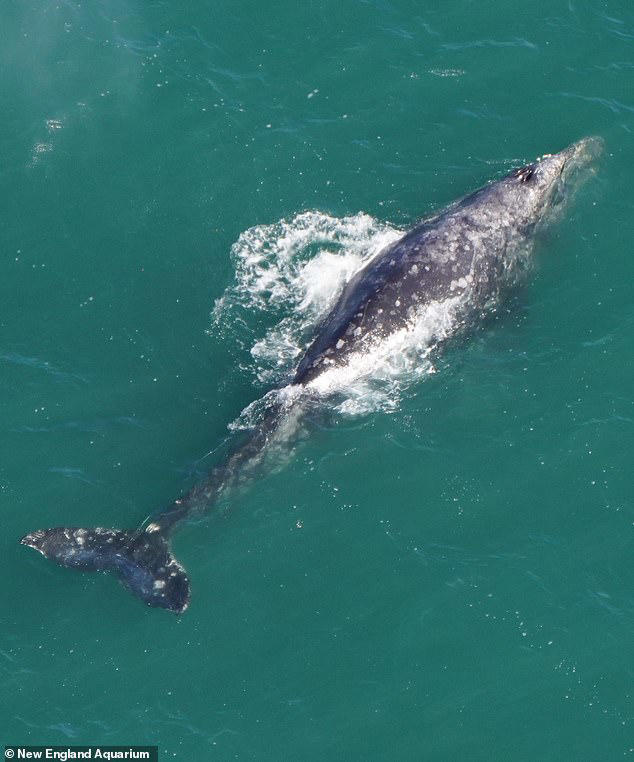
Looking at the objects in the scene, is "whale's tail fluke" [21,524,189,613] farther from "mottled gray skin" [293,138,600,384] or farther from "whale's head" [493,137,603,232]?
"whale's head" [493,137,603,232]

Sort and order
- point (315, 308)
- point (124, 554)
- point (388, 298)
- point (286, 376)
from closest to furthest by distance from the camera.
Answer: point (124, 554)
point (286, 376)
point (388, 298)
point (315, 308)

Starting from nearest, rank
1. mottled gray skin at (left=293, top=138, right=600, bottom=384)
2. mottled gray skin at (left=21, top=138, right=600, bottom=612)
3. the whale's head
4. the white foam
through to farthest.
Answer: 1. mottled gray skin at (left=21, top=138, right=600, bottom=612)
2. the white foam
3. mottled gray skin at (left=293, top=138, right=600, bottom=384)
4. the whale's head

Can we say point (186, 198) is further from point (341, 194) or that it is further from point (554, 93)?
point (554, 93)

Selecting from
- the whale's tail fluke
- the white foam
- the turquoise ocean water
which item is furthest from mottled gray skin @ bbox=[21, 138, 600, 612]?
the turquoise ocean water

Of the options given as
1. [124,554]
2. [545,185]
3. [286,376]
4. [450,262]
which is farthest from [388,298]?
[124,554]

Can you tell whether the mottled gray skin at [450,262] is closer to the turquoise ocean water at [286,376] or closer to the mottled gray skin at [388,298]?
the mottled gray skin at [388,298]

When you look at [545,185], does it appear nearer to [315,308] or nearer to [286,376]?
[315,308]

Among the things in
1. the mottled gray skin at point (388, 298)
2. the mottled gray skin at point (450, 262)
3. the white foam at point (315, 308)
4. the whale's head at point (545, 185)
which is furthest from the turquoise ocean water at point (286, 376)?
the mottled gray skin at point (450, 262)
